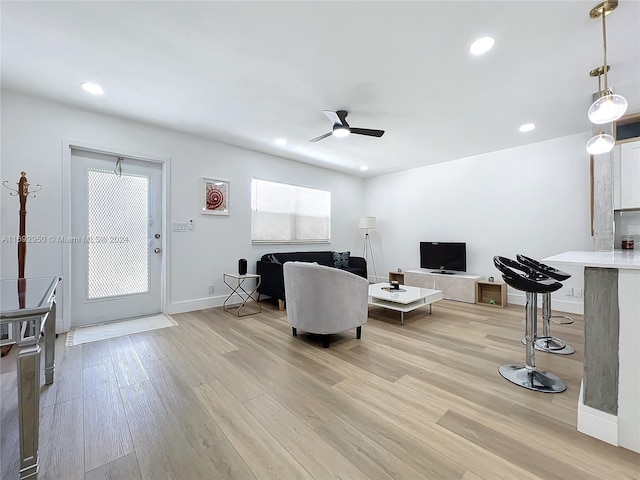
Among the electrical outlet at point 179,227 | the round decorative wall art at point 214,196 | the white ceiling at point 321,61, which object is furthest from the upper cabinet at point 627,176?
the electrical outlet at point 179,227

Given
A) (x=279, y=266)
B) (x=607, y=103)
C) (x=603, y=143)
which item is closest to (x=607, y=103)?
(x=607, y=103)

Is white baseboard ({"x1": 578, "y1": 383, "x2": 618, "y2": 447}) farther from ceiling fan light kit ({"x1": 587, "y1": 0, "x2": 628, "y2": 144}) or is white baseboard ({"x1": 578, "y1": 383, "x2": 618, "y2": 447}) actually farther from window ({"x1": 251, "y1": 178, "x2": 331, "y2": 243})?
window ({"x1": 251, "y1": 178, "x2": 331, "y2": 243})

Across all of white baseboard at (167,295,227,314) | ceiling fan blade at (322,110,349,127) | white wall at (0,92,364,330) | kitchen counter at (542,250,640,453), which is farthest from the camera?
white baseboard at (167,295,227,314)

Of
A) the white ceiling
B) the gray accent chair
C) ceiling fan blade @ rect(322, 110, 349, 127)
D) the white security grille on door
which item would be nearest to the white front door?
the white security grille on door

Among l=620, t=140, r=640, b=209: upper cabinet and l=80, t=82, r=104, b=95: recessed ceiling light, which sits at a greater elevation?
l=80, t=82, r=104, b=95: recessed ceiling light

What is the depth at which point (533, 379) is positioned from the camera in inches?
79.3

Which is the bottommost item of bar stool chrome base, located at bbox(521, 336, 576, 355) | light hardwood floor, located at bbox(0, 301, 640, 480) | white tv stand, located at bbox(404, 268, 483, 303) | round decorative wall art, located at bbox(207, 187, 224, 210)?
light hardwood floor, located at bbox(0, 301, 640, 480)

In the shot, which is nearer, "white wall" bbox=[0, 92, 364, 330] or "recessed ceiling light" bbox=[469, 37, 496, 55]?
"recessed ceiling light" bbox=[469, 37, 496, 55]

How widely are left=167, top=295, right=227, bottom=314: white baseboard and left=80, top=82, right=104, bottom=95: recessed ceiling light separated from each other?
2.62 m

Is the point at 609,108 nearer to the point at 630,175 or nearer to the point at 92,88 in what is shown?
the point at 630,175

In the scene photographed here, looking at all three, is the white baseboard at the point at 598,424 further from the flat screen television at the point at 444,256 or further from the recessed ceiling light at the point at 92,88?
the recessed ceiling light at the point at 92,88

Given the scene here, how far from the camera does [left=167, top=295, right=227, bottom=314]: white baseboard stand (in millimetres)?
3795

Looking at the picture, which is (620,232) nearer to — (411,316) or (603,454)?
(411,316)

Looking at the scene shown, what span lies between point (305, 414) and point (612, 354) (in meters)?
1.74
